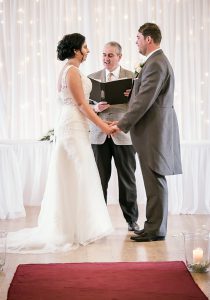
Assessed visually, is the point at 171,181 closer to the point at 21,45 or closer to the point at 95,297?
the point at 21,45

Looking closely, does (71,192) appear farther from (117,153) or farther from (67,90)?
(67,90)

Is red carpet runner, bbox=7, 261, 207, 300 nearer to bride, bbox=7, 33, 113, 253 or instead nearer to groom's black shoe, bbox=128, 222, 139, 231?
bride, bbox=7, 33, 113, 253

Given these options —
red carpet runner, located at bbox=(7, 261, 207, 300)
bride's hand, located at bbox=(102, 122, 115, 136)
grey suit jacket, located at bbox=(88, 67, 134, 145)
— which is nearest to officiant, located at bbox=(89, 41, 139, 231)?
grey suit jacket, located at bbox=(88, 67, 134, 145)

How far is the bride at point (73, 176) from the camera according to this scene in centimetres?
417

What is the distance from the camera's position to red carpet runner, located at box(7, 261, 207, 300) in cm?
284

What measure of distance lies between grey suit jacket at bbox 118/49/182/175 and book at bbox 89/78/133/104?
21 cm

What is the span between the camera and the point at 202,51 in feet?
20.9

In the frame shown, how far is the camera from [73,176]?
4.25m

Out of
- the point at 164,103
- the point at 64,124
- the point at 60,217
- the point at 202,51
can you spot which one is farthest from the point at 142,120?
the point at 202,51

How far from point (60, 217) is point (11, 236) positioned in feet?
1.52

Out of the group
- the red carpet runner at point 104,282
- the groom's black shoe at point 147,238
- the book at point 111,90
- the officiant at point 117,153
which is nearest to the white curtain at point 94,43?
the officiant at point 117,153

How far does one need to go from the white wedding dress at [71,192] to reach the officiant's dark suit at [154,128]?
0.34m

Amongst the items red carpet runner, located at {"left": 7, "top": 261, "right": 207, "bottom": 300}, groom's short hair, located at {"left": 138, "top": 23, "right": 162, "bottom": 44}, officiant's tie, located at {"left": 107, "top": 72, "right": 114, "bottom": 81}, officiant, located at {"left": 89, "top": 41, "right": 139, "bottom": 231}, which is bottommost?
red carpet runner, located at {"left": 7, "top": 261, "right": 207, "bottom": 300}

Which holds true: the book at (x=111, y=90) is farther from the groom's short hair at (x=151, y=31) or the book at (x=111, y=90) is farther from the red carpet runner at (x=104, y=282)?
the red carpet runner at (x=104, y=282)
